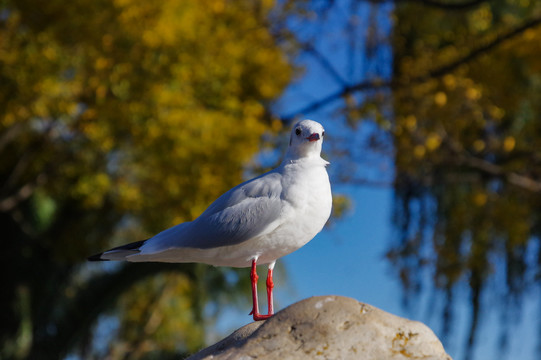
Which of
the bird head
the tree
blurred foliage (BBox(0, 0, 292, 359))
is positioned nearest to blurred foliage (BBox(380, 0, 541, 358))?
the tree

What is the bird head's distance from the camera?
11.3ft

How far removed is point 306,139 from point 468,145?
9.99 m

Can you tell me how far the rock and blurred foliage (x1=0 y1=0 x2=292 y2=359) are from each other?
18.9 ft

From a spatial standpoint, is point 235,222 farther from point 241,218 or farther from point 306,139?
point 306,139

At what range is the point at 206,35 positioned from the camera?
1034 cm

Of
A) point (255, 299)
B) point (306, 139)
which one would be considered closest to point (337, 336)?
point (255, 299)

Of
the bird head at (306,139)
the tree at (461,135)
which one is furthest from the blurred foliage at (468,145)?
the bird head at (306,139)

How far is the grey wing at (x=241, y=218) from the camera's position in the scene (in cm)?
333

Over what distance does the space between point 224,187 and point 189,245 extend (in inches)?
231

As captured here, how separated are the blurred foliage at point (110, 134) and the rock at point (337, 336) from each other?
18.9ft

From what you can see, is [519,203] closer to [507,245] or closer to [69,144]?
[507,245]

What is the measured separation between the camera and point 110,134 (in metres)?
9.30

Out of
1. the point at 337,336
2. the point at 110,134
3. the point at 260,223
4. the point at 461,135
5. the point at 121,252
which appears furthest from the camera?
the point at 461,135

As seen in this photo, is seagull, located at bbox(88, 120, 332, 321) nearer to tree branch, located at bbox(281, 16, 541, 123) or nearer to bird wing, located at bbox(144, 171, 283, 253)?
bird wing, located at bbox(144, 171, 283, 253)
